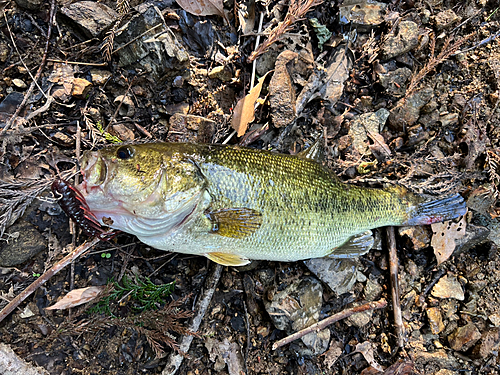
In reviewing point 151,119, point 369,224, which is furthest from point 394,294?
point 151,119

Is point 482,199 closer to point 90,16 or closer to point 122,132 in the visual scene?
point 122,132

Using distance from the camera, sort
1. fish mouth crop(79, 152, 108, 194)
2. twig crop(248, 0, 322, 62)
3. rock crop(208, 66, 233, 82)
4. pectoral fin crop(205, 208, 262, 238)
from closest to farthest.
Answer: fish mouth crop(79, 152, 108, 194) < pectoral fin crop(205, 208, 262, 238) < twig crop(248, 0, 322, 62) < rock crop(208, 66, 233, 82)

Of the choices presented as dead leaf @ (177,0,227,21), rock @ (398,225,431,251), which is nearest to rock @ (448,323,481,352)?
rock @ (398,225,431,251)

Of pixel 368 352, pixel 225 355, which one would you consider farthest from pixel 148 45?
pixel 368 352

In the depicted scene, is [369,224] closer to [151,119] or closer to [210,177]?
[210,177]

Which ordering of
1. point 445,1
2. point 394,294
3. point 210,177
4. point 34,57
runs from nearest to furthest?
point 210,177
point 34,57
point 394,294
point 445,1

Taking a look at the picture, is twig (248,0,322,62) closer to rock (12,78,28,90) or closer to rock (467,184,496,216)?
rock (12,78,28,90)
